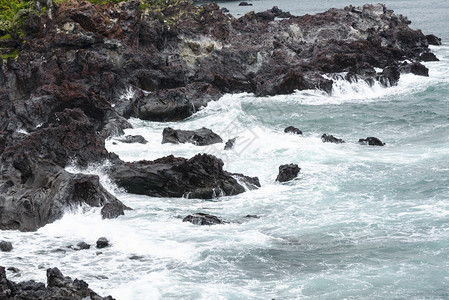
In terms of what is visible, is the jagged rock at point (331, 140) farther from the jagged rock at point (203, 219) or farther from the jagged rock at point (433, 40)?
the jagged rock at point (433, 40)

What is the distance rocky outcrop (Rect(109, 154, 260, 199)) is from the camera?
72.9 ft

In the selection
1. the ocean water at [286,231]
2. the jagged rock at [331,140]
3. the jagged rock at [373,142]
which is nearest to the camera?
the ocean water at [286,231]

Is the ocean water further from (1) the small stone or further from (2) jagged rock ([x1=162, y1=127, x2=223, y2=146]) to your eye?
(2) jagged rock ([x1=162, y1=127, x2=223, y2=146])

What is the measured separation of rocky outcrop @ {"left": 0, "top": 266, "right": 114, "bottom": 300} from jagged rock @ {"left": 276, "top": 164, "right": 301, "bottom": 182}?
38.8 feet

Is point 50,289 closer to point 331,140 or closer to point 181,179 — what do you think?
point 181,179

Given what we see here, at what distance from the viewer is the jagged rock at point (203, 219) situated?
19188 millimetres

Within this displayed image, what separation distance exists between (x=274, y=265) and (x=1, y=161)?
1105cm

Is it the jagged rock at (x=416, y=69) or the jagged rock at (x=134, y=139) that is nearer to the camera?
the jagged rock at (x=134, y=139)

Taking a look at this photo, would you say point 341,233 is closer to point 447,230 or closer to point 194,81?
point 447,230

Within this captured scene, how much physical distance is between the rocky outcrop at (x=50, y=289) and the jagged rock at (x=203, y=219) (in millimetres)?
6097

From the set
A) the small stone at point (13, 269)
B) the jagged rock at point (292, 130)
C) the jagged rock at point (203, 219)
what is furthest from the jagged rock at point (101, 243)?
the jagged rock at point (292, 130)

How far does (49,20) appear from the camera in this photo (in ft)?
140

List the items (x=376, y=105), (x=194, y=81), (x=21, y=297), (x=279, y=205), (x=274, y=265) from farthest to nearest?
(x=194, y=81) < (x=376, y=105) < (x=279, y=205) < (x=274, y=265) < (x=21, y=297)

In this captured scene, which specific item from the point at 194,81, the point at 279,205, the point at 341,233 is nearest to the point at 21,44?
the point at 194,81
